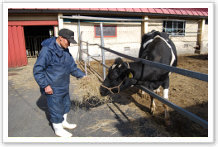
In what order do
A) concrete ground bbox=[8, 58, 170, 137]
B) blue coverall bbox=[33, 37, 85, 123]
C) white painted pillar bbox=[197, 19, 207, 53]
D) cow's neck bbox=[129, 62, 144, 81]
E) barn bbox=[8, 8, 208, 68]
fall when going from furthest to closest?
white painted pillar bbox=[197, 19, 207, 53] → barn bbox=[8, 8, 208, 68] → cow's neck bbox=[129, 62, 144, 81] → concrete ground bbox=[8, 58, 170, 137] → blue coverall bbox=[33, 37, 85, 123]

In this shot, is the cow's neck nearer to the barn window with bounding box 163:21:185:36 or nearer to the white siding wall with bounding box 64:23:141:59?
the white siding wall with bounding box 64:23:141:59

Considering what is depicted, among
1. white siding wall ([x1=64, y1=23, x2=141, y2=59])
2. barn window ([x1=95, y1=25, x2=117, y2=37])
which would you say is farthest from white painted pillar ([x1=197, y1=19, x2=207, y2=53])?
barn window ([x1=95, y1=25, x2=117, y2=37])

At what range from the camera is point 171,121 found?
3.09m

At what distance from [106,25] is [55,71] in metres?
8.45

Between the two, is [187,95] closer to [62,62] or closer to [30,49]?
[62,62]

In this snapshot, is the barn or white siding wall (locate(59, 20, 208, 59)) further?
white siding wall (locate(59, 20, 208, 59))

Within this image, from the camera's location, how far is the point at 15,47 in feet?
27.9

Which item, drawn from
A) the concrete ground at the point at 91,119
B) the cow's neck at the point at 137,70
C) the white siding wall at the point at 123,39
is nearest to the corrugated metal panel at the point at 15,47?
the white siding wall at the point at 123,39

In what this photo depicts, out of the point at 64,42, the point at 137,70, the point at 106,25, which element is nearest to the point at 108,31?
the point at 106,25

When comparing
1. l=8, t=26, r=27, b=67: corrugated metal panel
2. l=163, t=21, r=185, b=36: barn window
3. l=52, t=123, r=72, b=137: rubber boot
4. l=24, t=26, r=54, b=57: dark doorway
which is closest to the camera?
l=52, t=123, r=72, b=137: rubber boot

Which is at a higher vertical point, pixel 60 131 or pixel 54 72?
pixel 54 72

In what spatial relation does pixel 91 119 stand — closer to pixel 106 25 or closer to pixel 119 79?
pixel 119 79

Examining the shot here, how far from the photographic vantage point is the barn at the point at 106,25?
27.8ft

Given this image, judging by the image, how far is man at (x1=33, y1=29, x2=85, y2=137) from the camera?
2260 mm
